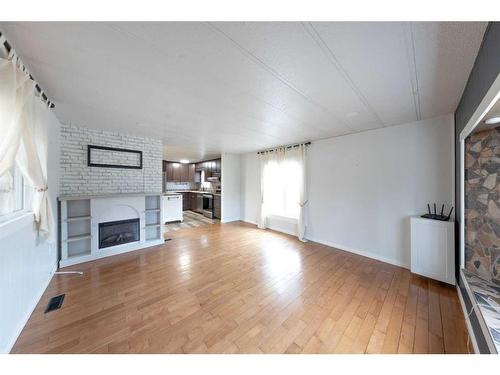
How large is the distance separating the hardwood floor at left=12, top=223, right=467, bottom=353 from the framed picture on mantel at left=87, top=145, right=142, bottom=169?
180cm

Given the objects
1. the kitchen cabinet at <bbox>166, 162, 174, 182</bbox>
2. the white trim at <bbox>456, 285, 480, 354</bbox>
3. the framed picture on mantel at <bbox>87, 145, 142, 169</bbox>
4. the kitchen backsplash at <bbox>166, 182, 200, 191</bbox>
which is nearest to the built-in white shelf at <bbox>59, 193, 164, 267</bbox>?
the framed picture on mantel at <bbox>87, 145, 142, 169</bbox>

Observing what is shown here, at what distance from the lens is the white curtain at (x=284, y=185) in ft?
13.8

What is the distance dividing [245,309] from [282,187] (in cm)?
331

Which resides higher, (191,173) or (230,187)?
(191,173)

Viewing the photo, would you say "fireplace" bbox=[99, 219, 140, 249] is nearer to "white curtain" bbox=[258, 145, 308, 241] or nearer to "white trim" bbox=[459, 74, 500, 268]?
"white curtain" bbox=[258, 145, 308, 241]

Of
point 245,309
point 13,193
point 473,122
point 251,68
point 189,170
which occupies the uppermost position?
point 251,68

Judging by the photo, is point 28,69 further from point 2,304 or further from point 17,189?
point 2,304

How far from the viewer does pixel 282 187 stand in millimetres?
4785

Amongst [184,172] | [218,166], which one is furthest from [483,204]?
[184,172]

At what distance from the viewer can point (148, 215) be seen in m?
3.91

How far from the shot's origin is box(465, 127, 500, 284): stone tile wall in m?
1.66

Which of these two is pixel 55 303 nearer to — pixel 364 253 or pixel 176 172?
pixel 364 253

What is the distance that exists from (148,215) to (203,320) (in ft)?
9.54

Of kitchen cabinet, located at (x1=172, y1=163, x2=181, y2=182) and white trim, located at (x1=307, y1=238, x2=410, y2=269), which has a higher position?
kitchen cabinet, located at (x1=172, y1=163, x2=181, y2=182)
